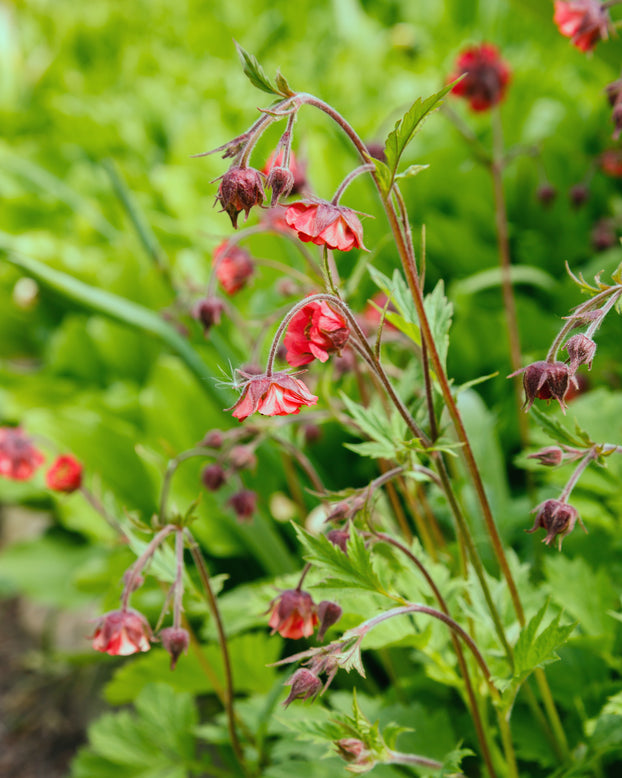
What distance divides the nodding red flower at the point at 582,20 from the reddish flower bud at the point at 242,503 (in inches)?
29.0

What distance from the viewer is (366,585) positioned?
668 millimetres

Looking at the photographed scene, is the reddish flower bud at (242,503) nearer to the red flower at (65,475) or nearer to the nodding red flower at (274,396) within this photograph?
the red flower at (65,475)

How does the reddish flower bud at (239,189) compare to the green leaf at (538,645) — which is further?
the green leaf at (538,645)

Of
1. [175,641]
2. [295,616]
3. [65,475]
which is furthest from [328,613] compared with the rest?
[65,475]

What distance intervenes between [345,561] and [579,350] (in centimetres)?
28

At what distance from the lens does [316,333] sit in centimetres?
58

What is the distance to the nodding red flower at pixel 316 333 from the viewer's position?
58 cm

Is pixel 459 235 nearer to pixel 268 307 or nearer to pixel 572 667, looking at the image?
pixel 268 307

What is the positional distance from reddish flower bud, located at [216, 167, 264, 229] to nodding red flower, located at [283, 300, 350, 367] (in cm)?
9

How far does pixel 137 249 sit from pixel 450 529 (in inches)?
51.6

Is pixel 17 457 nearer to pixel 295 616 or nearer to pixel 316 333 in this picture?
pixel 295 616

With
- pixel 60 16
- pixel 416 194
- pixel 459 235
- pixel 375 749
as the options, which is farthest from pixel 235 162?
pixel 60 16

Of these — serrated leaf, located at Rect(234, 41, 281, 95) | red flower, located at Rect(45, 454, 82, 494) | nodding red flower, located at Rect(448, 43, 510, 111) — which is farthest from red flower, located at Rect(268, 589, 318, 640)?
nodding red flower, located at Rect(448, 43, 510, 111)

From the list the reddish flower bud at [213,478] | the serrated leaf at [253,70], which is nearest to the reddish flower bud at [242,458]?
the reddish flower bud at [213,478]
